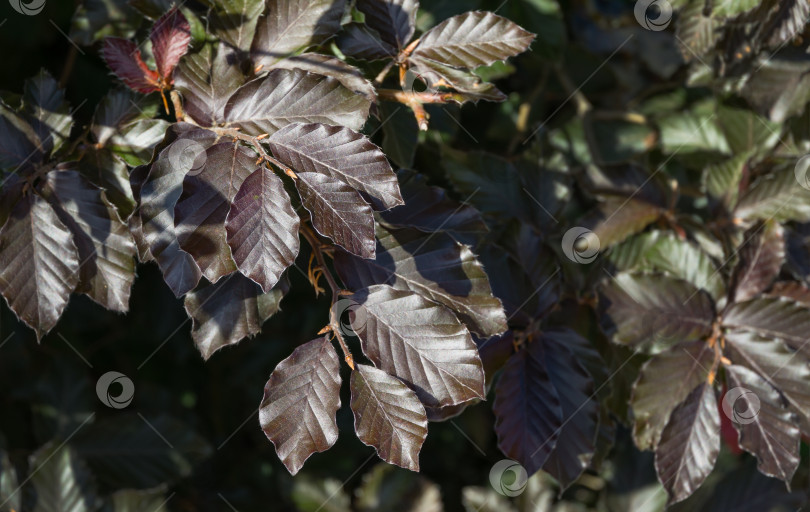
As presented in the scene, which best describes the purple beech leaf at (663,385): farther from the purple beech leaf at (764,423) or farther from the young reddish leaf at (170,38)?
the young reddish leaf at (170,38)

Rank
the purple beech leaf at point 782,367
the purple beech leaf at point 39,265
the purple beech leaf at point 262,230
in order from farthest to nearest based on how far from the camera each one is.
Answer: the purple beech leaf at point 782,367
the purple beech leaf at point 39,265
the purple beech leaf at point 262,230

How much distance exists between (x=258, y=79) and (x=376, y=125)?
0.74ft

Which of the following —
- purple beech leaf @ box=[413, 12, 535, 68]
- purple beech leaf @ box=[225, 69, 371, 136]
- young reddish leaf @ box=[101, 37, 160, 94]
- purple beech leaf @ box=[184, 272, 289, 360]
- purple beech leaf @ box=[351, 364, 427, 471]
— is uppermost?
young reddish leaf @ box=[101, 37, 160, 94]

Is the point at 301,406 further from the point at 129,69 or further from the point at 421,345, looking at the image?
the point at 129,69

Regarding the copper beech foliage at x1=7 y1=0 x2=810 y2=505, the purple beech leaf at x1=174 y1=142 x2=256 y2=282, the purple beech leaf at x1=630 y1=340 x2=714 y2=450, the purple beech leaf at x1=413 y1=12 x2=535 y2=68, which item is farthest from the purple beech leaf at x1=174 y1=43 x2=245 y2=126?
the purple beech leaf at x1=630 y1=340 x2=714 y2=450

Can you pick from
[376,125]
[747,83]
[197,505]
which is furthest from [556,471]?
[197,505]

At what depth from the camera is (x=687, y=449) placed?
0.87 metres

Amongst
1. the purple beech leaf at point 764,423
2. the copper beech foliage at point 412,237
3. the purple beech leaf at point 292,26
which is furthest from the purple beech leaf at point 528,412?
the purple beech leaf at point 292,26

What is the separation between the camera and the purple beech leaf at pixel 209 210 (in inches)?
24.5

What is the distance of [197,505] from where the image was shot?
1.39 m

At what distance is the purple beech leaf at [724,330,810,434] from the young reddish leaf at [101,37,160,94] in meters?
0.79

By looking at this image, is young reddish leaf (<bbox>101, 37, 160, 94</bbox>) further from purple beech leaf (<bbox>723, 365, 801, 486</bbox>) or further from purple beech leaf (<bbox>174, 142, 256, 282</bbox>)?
purple beech leaf (<bbox>723, 365, 801, 486</bbox>)

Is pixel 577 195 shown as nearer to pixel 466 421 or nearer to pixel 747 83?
pixel 747 83

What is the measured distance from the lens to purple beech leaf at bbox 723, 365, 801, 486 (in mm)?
832
